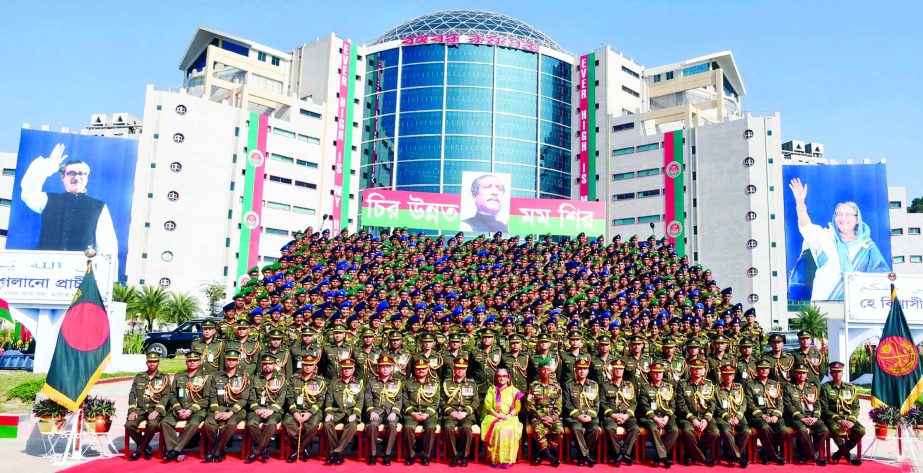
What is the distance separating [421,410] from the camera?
1091 cm

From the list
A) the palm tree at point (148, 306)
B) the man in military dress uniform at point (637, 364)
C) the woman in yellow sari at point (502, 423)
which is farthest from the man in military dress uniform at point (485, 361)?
the palm tree at point (148, 306)

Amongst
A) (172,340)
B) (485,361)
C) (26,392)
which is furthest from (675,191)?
(26,392)

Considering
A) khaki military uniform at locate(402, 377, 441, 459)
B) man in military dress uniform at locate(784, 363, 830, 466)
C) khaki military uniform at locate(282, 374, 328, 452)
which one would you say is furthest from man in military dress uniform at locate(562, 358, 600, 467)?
khaki military uniform at locate(282, 374, 328, 452)

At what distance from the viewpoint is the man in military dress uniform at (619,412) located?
10.6m

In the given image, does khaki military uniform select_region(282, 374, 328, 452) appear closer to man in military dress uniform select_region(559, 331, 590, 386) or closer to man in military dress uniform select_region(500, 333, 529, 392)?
man in military dress uniform select_region(500, 333, 529, 392)

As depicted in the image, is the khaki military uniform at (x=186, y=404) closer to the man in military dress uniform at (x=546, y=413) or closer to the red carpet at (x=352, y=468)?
the red carpet at (x=352, y=468)

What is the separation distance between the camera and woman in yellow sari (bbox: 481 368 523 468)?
33.6 ft

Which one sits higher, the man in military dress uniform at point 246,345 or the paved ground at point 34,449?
Answer: the man in military dress uniform at point 246,345

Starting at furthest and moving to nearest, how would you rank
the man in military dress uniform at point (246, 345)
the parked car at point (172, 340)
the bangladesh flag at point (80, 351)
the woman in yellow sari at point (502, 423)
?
1. the parked car at point (172, 340)
2. the man in military dress uniform at point (246, 345)
3. the bangladesh flag at point (80, 351)
4. the woman in yellow sari at point (502, 423)

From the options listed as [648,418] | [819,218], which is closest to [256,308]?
[648,418]

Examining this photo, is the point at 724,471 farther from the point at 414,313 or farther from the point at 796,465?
the point at 414,313

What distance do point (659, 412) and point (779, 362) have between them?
2.73 meters

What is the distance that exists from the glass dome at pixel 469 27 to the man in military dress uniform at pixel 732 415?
59213 mm

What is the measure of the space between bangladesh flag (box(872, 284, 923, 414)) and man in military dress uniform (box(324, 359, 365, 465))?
30.3 feet
